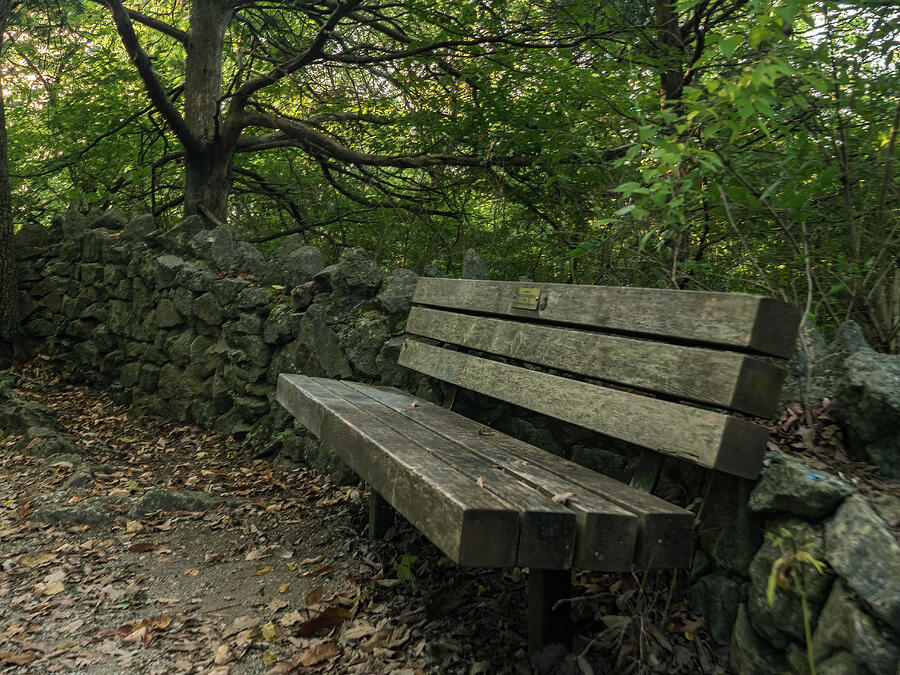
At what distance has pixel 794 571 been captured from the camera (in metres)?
1.58

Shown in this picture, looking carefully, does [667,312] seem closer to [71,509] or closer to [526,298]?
[526,298]

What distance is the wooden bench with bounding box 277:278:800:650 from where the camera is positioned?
63.2 inches

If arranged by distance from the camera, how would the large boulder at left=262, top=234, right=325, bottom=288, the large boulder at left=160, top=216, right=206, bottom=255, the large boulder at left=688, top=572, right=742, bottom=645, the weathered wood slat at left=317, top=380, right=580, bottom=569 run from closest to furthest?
1. the weathered wood slat at left=317, top=380, right=580, bottom=569
2. the large boulder at left=688, top=572, right=742, bottom=645
3. the large boulder at left=262, top=234, right=325, bottom=288
4. the large boulder at left=160, top=216, right=206, bottom=255

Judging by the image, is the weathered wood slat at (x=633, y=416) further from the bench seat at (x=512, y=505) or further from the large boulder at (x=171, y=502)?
the large boulder at (x=171, y=502)

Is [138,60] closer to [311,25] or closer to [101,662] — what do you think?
[311,25]

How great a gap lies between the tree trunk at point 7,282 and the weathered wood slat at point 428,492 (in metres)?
5.56

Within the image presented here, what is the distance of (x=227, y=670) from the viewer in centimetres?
215

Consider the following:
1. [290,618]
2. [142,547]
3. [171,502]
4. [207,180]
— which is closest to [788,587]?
[290,618]

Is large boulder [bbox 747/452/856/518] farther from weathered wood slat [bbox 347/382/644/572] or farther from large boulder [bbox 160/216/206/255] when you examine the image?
large boulder [bbox 160/216/206/255]

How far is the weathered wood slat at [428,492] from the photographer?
5.05ft

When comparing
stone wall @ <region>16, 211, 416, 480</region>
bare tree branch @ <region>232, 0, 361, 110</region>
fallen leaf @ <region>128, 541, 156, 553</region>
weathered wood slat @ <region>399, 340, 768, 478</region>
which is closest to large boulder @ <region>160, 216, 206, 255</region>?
stone wall @ <region>16, 211, 416, 480</region>

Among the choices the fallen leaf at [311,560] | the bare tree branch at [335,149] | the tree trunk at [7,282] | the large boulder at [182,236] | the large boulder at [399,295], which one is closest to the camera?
the fallen leaf at [311,560]

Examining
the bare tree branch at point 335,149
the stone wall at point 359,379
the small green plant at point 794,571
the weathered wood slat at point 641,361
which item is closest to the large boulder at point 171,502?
the stone wall at point 359,379

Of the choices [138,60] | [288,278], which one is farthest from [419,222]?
Result: [138,60]
